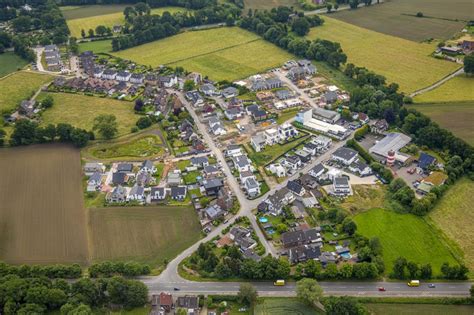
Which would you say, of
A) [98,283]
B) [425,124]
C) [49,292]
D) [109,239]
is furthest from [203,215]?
[425,124]

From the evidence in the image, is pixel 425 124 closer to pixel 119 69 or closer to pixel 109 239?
pixel 109 239

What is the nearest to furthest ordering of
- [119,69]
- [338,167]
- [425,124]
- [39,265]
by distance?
1. [39,265]
2. [338,167]
3. [425,124]
4. [119,69]

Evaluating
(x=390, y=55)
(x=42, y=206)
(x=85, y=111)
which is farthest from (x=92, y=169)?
(x=390, y=55)

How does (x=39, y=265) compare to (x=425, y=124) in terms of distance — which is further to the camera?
(x=425, y=124)

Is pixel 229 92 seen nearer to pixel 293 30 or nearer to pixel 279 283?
pixel 293 30

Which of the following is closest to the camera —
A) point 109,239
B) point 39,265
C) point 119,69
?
point 39,265

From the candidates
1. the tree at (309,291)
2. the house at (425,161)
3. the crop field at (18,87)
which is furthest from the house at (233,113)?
the tree at (309,291)

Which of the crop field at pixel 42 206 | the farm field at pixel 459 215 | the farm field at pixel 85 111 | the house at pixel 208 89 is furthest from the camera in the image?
the house at pixel 208 89

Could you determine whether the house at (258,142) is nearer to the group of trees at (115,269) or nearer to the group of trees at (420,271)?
the group of trees at (115,269)
